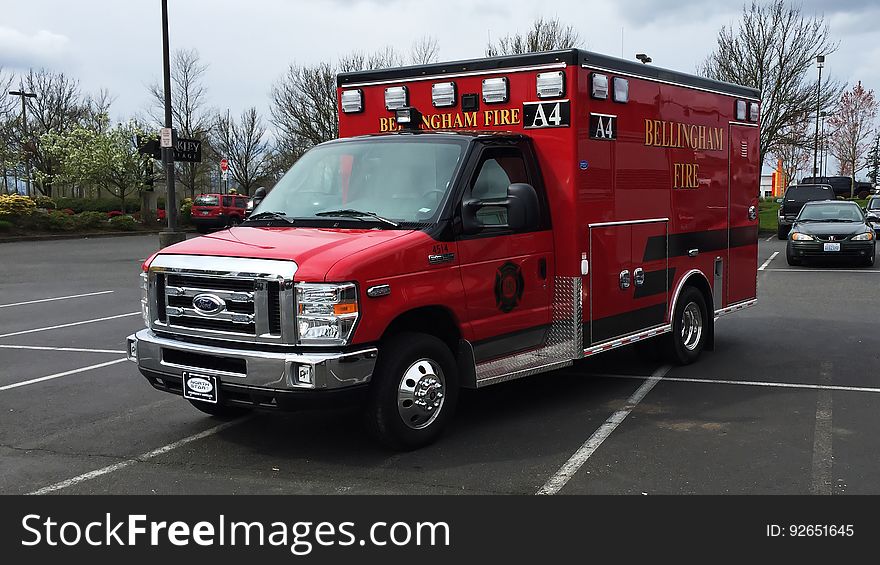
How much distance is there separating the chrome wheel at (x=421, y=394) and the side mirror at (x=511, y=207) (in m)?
1.02

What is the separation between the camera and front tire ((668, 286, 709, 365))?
347 inches

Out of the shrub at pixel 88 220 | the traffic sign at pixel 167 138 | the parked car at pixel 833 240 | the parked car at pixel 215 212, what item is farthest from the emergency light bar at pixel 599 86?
the parked car at pixel 215 212

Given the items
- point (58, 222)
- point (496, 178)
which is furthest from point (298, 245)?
point (58, 222)

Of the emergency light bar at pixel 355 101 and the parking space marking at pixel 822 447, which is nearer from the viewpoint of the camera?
the parking space marking at pixel 822 447

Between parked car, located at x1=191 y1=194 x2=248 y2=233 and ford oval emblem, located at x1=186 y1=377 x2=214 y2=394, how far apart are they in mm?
32305

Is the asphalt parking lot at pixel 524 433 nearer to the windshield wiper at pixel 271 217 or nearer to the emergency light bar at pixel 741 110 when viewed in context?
the windshield wiper at pixel 271 217

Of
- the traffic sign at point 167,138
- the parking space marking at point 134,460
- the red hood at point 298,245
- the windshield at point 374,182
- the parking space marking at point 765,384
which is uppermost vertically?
the traffic sign at point 167,138

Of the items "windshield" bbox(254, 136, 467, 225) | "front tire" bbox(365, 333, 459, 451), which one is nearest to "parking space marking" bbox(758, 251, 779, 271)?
"windshield" bbox(254, 136, 467, 225)

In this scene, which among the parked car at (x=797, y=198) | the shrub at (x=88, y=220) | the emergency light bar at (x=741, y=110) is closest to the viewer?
the emergency light bar at (x=741, y=110)

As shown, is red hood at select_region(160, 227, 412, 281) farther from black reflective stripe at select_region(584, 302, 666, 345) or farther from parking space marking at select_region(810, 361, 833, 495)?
parking space marking at select_region(810, 361, 833, 495)

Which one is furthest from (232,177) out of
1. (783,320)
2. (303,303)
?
(303,303)

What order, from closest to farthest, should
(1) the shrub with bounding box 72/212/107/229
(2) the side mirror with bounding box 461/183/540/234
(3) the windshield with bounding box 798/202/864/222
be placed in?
(2) the side mirror with bounding box 461/183/540/234
(3) the windshield with bounding box 798/202/864/222
(1) the shrub with bounding box 72/212/107/229

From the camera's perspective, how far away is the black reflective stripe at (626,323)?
749 cm
